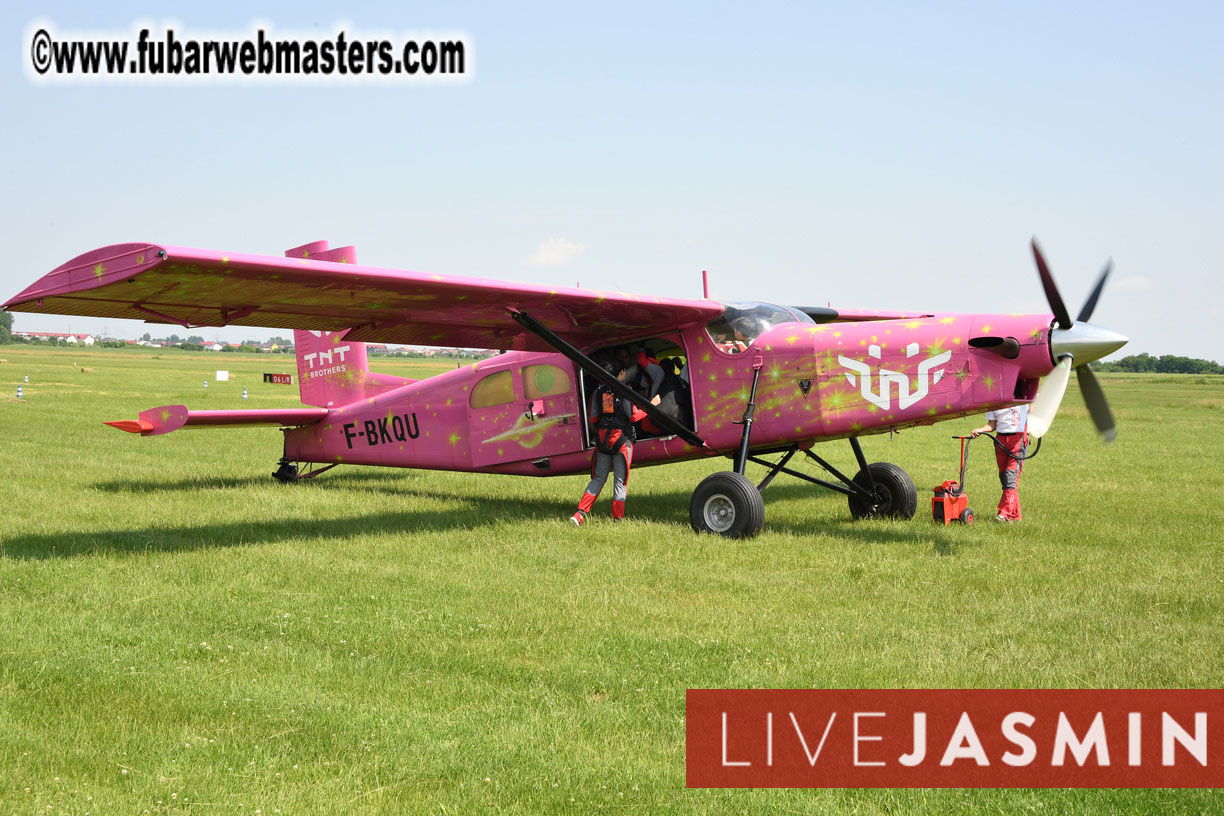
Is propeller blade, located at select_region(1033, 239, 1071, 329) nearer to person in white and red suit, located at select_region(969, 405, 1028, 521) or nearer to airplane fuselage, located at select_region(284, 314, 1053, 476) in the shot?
airplane fuselage, located at select_region(284, 314, 1053, 476)

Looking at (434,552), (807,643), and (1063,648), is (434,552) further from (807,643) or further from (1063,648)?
(1063,648)

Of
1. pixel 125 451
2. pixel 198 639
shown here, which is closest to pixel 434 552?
pixel 198 639

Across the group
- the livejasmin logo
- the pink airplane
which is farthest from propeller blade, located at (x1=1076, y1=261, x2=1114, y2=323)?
the livejasmin logo

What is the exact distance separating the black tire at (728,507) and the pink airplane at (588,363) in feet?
0.06

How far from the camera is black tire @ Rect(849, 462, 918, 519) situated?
1210 centimetres

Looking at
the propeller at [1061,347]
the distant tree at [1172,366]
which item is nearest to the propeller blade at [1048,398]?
the propeller at [1061,347]

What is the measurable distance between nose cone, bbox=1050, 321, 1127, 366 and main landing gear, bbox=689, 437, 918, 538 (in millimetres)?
3047

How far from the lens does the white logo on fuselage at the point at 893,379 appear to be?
9.91 metres

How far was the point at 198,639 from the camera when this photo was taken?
6.52 m

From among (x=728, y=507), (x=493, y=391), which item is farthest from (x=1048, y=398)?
(x=493, y=391)

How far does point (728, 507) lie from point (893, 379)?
7.29 feet

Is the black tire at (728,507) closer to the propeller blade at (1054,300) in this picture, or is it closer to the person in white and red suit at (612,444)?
the person in white and red suit at (612,444)

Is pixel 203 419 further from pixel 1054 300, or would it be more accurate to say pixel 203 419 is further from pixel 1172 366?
pixel 1172 366

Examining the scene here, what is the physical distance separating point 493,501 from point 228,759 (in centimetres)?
933
